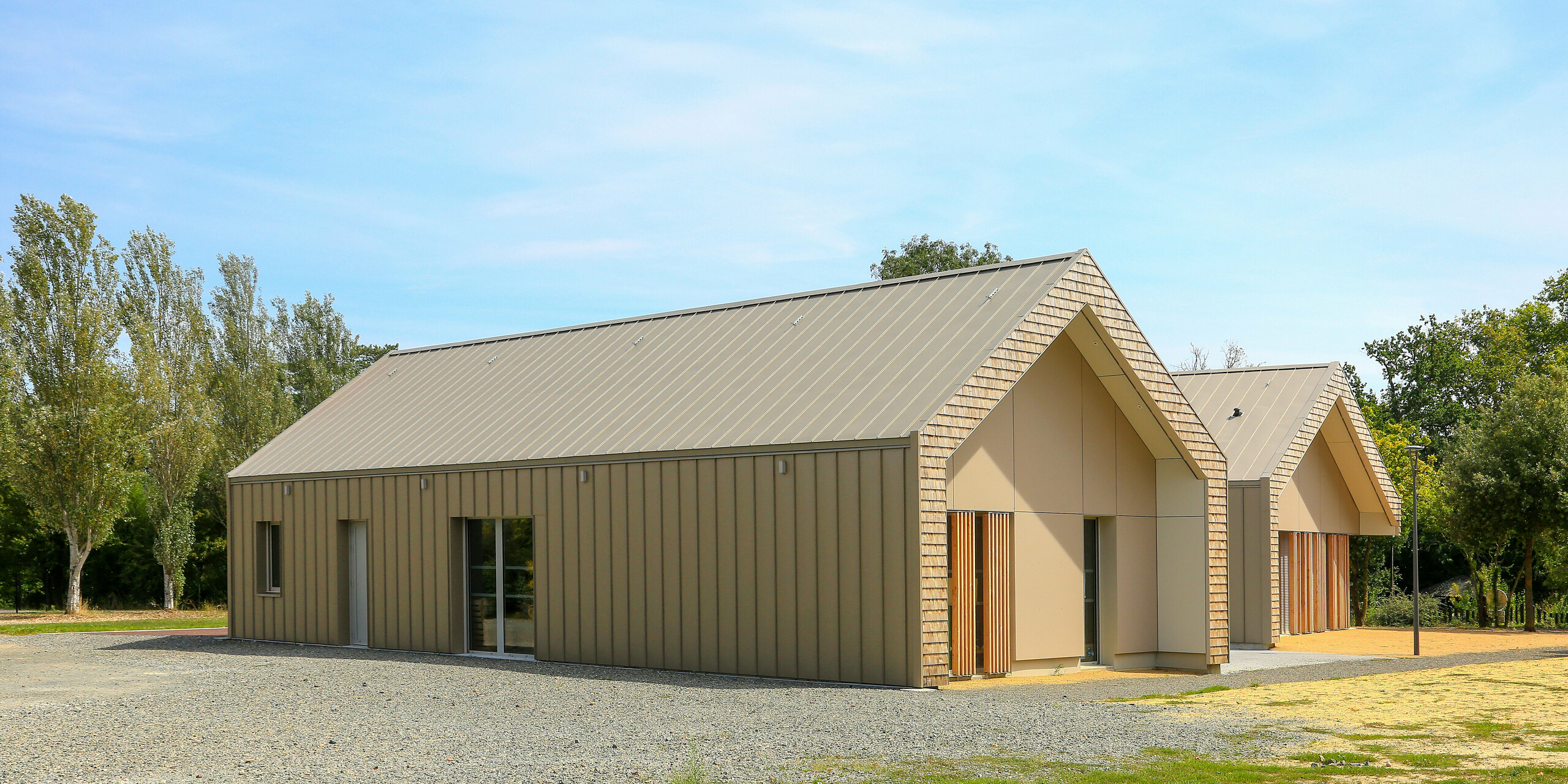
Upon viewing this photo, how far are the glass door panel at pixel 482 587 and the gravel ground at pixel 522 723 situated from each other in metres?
1.88

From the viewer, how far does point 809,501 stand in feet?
45.0

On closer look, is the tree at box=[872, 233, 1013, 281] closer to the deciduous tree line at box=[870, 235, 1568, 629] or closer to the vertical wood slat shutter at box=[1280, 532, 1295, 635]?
the deciduous tree line at box=[870, 235, 1568, 629]

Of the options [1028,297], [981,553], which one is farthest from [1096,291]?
[981,553]

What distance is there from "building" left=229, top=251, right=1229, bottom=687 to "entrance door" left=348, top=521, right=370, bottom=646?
32 mm

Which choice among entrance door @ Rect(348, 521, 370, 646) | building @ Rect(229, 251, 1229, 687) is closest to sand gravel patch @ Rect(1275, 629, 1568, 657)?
building @ Rect(229, 251, 1229, 687)

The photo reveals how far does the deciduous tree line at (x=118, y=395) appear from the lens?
1095 inches

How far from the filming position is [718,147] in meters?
17.4

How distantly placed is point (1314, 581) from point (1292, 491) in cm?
195

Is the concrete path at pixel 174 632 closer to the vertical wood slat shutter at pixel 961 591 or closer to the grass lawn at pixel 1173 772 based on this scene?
the vertical wood slat shutter at pixel 961 591

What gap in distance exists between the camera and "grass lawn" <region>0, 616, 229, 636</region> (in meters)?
24.0

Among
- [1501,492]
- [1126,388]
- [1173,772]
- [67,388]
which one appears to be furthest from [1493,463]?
[67,388]

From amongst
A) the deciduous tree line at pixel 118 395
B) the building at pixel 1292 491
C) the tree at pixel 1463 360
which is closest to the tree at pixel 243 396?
the deciduous tree line at pixel 118 395

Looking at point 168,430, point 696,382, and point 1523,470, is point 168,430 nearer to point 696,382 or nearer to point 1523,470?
point 696,382

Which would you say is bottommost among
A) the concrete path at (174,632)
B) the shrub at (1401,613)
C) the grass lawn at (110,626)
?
the shrub at (1401,613)
